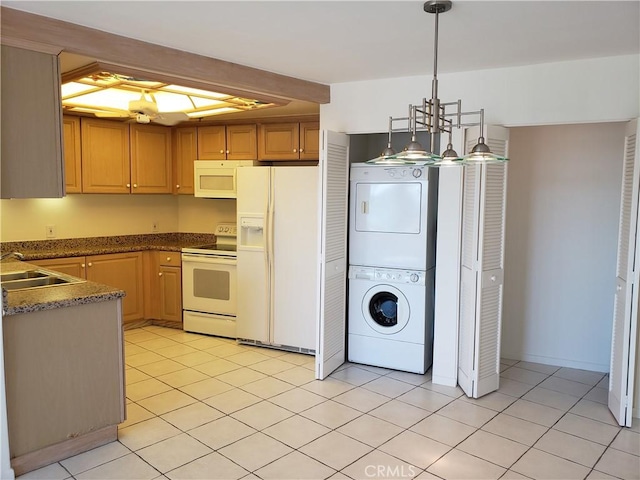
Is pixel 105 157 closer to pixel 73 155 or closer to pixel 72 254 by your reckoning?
pixel 73 155

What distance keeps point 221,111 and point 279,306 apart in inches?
76.5

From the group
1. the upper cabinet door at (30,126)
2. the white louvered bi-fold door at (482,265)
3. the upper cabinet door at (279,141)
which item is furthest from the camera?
the upper cabinet door at (279,141)

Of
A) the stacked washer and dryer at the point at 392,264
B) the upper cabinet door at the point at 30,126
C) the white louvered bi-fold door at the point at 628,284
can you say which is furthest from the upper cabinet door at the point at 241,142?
the white louvered bi-fold door at the point at 628,284

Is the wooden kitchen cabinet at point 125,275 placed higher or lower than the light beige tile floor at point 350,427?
higher

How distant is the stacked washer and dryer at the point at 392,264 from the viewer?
4.11m

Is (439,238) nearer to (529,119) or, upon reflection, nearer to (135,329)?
(529,119)

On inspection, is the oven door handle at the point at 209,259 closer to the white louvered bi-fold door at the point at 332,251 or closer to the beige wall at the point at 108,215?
the beige wall at the point at 108,215

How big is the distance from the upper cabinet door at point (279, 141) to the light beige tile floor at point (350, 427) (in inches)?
83.8

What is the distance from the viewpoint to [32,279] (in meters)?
3.53

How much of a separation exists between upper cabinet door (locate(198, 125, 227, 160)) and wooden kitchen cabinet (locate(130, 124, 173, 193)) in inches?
18.8

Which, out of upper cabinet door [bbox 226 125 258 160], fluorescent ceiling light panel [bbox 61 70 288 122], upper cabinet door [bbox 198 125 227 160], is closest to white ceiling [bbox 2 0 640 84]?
fluorescent ceiling light panel [bbox 61 70 288 122]

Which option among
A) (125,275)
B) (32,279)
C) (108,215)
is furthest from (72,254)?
(32,279)

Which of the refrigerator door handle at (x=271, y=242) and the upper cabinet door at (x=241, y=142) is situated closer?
the refrigerator door handle at (x=271, y=242)

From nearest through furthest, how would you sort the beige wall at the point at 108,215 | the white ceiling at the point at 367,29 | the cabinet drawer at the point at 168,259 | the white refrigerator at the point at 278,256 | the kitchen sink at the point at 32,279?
the white ceiling at the point at 367,29 < the kitchen sink at the point at 32,279 < the white refrigerator at the point at 278,256 < the beige wall at the point at 108,215 < the cabinet drawer at the point at 168,259
